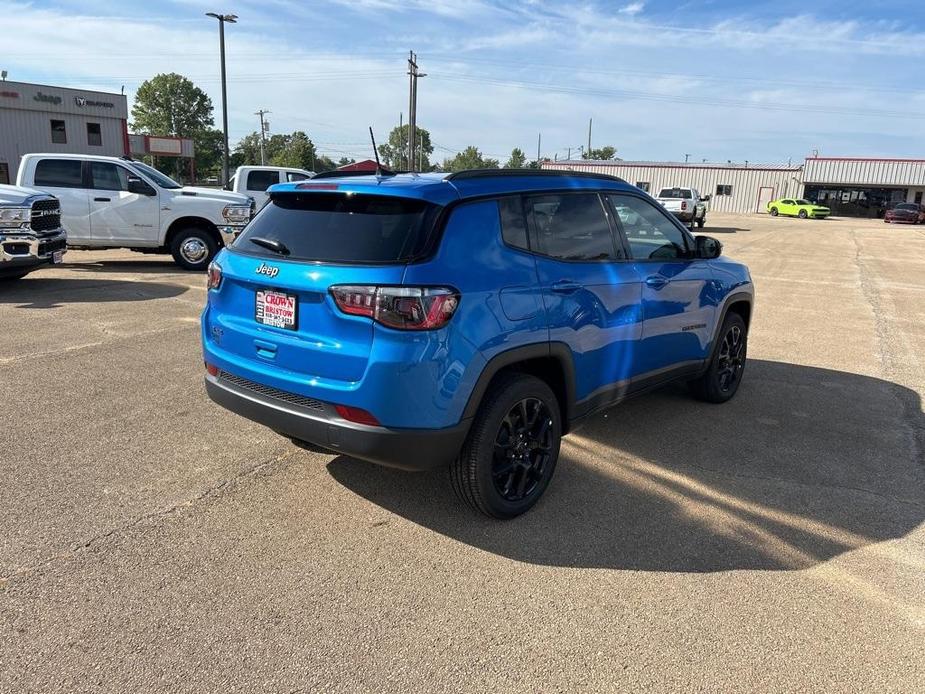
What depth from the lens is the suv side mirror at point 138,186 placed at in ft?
37.8

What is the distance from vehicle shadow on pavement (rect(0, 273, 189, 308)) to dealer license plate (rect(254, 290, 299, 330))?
255 inches

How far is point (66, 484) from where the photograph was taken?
3.70m

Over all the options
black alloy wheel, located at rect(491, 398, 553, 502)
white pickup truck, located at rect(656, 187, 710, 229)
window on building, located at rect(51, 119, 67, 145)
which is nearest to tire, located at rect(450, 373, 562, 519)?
black alloy wheel, located at rect(491, 398, 553, 502)

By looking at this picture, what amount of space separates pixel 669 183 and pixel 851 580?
62.4m

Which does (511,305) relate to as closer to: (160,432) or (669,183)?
(160,432)

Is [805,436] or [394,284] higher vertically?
[394,284]

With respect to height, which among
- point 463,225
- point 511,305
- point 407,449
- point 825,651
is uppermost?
point 463,225

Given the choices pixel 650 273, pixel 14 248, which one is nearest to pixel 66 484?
pixel 650 273

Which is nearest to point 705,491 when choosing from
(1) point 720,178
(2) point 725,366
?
(2) point 725,366

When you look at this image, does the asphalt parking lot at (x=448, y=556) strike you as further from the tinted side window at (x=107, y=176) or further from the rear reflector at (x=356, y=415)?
the tinted side window at (x=107, y=176)

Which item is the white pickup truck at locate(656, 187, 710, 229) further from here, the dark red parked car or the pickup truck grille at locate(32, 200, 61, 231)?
→ the pickup truck grille at locate(32, 200, 61, 231)

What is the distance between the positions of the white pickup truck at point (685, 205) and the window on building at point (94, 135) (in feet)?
106

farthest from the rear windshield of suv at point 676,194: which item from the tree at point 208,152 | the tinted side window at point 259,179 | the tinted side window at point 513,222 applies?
the tree at point 208,152

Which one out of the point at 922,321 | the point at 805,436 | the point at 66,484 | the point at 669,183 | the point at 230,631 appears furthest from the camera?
the point at 669,183
